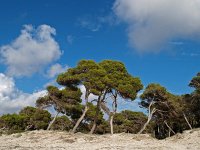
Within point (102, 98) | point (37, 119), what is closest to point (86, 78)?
point (102, 98)

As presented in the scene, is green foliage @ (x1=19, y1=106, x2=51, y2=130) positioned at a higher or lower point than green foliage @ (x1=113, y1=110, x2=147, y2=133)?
lower

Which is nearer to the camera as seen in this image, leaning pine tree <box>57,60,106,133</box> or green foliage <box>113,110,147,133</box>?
leaning pine tree <box>57,60,106,133</box>

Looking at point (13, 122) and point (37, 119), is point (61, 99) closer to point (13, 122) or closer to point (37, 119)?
point (37, 119)

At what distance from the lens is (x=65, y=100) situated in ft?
179

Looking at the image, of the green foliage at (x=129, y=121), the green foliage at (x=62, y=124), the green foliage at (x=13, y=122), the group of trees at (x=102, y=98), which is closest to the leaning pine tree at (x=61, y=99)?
the group of trees at (x=102, y=98)

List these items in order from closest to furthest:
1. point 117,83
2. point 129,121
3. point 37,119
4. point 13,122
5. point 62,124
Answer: point 117,83, point 13,122, point 37,119, point 129,121, point 62,124

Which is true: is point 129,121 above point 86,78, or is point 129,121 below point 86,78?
above

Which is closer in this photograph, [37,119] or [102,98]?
[102,98]

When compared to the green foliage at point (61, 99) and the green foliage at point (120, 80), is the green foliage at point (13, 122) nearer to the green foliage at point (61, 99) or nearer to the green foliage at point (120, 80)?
the green foliage at point (61, 99)

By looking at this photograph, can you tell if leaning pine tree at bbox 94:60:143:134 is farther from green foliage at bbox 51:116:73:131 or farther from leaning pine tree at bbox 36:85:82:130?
green foliage at bbox 51:116:73:131

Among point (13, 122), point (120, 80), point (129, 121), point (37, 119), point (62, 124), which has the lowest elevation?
point (13, 122)

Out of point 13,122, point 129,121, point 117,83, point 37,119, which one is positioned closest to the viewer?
point 117,83

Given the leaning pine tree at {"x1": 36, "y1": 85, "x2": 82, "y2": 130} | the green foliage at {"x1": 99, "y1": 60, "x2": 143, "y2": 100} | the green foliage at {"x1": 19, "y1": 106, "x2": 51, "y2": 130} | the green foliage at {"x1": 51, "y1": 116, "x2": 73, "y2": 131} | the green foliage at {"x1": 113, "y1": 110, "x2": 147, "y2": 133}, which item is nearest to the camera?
the green foliage at {"x1": 99, "y1": 60, "x2": 143, "y2": 100}

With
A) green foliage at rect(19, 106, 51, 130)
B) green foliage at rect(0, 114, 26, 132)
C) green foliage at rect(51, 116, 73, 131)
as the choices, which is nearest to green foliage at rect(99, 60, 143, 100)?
green foliage at rect(19, 106, 51, 130)
